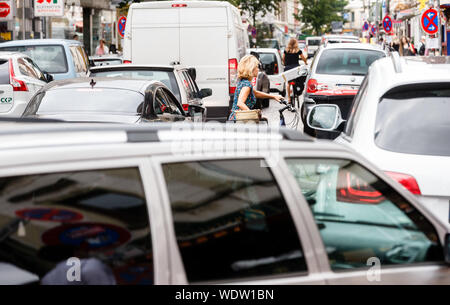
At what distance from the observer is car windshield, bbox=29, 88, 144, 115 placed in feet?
31.0

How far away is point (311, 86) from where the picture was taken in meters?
16.8

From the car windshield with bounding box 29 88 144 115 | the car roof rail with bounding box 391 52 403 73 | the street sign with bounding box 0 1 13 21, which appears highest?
the street sign with bounding box 0 1 13 21

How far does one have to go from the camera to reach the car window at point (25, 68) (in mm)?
16641

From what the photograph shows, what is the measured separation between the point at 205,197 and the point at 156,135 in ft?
0.93

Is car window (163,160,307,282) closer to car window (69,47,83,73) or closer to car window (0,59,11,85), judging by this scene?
car window (0,59,11,85)

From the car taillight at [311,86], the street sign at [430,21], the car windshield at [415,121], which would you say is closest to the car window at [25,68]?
the car taillight at [311,86]

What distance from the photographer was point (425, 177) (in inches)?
190

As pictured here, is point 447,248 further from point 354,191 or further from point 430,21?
point 430,21

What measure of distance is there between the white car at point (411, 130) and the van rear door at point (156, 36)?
12355 millimetres

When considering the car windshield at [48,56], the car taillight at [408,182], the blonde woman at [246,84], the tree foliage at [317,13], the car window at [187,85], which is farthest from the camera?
the tree foliage at [317,13]

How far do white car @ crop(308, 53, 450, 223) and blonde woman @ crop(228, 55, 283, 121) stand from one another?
5.25 m

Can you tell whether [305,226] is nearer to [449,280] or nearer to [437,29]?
[449,280]

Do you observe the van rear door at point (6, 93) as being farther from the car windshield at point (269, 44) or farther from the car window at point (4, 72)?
the car windshield at point (269, 44)

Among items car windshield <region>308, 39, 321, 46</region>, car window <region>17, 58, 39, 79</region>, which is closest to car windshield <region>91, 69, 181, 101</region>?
car window <region>17, 58, 39, 79</region>
